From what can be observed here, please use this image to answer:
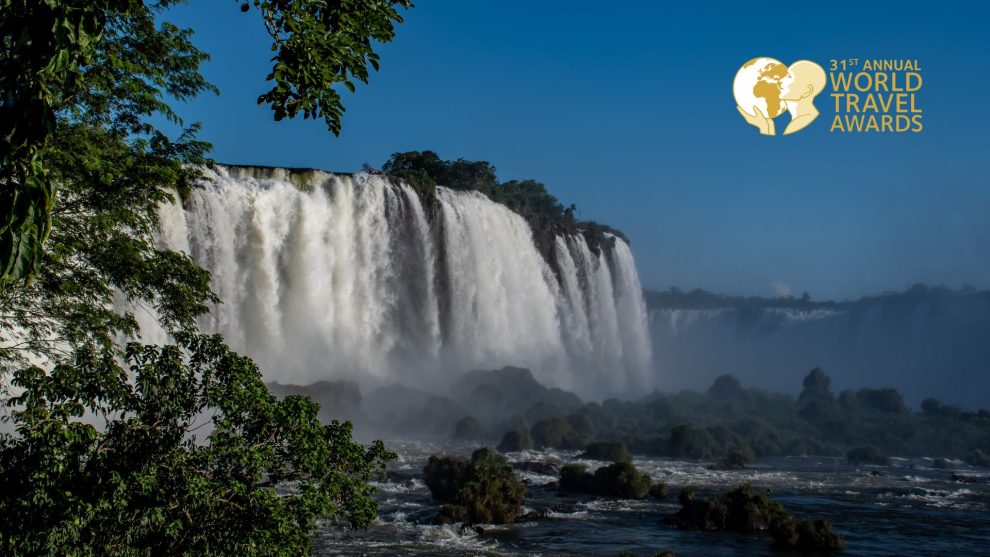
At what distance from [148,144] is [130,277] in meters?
1.91

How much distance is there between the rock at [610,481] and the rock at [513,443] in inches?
313

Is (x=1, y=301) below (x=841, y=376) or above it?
above

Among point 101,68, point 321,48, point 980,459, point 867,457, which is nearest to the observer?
point 321,48

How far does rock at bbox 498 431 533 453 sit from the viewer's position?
31172mm

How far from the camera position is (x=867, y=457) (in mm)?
35281

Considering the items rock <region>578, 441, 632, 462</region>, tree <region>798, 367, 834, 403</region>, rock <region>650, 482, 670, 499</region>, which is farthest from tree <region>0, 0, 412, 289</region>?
tree <region>798, 367, 834, 403</region>

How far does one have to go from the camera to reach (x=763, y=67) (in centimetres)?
2523

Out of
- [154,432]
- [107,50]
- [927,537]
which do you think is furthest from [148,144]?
[927,537]

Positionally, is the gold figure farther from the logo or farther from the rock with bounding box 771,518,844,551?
the rock with bounding box 771,518,844,551

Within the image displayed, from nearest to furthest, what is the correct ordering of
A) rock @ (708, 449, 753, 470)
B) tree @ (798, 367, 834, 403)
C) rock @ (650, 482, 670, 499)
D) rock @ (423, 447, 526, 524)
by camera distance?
rock @ (423, 447, 526, 524), rock @ (650, 482, 670, 499), rock @ (708, 449, 753, 470), tree @ (798, 367, 834, 403)

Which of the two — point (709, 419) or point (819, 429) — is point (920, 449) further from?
point (709, 419)

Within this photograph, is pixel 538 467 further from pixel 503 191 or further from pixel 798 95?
pixel 503 191

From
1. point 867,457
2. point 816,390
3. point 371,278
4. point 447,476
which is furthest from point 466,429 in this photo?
point 816,390

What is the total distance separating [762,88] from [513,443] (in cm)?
1589
